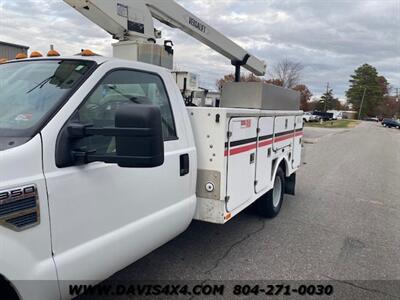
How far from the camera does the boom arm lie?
358 centimetres

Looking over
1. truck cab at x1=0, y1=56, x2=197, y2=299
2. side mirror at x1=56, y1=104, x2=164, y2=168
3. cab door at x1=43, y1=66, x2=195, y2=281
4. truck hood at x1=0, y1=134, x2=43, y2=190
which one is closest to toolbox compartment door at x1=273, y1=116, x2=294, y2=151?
cab door at x1=43, y1=66, x2=195, y2=281

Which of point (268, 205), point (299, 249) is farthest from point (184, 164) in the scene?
point (268, 205)

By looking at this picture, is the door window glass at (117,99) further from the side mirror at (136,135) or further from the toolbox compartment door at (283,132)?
the toolbox compartment door at (283,132)

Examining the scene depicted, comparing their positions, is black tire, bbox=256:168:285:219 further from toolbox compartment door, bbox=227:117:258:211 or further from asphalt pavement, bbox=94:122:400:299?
toolbox compartment door, bbox=227:117:258:211

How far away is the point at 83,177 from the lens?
2.17 metres

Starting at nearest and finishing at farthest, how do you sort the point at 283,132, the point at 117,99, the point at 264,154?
the point at 117,99, the point at 264,154, the point at 283,132

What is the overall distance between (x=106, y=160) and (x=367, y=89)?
111876 millimetres

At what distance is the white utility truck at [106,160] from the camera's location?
1.85 m

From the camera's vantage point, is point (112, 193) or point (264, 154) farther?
point (264, 154)

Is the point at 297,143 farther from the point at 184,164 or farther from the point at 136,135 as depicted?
the point at 136,135

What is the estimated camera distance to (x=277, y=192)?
18.3ft

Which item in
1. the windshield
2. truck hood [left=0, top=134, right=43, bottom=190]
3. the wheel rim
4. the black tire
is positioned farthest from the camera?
the wheel rim

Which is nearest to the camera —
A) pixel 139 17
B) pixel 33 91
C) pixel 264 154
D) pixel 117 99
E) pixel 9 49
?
pixel 33 91

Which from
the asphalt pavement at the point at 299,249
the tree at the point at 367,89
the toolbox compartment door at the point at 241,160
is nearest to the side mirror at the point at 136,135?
the toolbox compartment door at the point at 241,160
